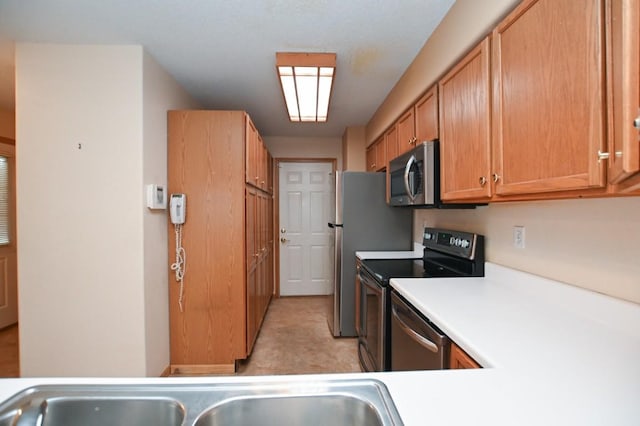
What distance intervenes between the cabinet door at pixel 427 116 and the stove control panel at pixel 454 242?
67cm

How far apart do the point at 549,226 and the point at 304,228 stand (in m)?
3.50

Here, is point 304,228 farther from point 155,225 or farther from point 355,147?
point 155,225

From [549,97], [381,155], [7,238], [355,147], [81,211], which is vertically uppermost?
[355,147]

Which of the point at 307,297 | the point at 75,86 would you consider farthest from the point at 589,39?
the point at 307,297

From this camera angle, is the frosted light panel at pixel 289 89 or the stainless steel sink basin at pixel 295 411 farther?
the frosted light panel at pixel 289 89

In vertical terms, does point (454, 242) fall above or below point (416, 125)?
below

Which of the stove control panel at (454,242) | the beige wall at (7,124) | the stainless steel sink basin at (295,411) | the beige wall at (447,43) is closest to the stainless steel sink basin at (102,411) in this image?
the stainless steel sink basin at (295,411)

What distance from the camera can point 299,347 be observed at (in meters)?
2.83

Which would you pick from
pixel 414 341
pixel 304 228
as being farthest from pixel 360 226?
pixel 304 228

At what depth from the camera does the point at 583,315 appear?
110cm

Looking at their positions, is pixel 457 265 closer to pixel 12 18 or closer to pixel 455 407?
pixel 455 407

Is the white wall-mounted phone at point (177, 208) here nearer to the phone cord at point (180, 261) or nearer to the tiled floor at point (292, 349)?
the phone cord at point (180, 261)

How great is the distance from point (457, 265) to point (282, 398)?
1564 millimetres

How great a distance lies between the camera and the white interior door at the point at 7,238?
10.7ft
